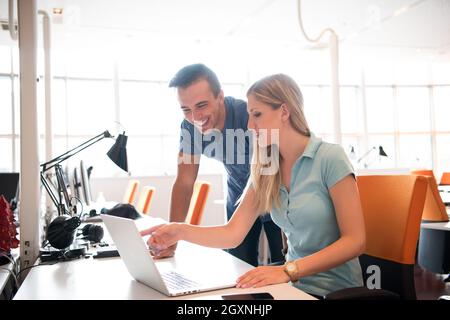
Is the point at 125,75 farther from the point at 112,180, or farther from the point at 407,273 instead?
the point at 407,273

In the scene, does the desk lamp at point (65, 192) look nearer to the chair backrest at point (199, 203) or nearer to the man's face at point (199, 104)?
the man's face at point (199, 104)

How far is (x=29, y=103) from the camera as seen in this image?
1624 mm

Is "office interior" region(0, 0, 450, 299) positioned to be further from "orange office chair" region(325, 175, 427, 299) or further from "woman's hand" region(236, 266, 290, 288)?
"orange office chair" region(325, 175, 427, 299)

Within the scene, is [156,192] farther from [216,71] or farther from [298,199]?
[298,199]

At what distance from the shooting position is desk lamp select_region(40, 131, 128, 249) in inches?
61.2

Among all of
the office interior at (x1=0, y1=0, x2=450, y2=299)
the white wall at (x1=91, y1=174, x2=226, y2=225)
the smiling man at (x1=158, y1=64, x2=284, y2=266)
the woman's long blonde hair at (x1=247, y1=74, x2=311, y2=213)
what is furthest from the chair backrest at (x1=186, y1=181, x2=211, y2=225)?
the white wall at (x1=91, y1=174, x2=226, y2=225)

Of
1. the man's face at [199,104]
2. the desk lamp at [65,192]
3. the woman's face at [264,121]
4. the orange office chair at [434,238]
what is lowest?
the orange office chair at [434,238]

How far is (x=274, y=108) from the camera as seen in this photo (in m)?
1.44

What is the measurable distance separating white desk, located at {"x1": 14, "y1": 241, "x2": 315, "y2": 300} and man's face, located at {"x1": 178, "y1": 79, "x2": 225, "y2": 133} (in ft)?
2.26

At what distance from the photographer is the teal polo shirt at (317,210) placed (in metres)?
1.34

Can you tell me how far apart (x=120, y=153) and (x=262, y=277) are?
1031 millimetres

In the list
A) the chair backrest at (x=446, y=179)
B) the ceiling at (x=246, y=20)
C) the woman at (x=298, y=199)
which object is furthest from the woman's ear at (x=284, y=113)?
the chair backrest at (x=446, y=179)

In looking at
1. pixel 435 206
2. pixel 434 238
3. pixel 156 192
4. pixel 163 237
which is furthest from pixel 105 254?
pixel 156 192

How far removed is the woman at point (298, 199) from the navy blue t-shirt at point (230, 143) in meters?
0.56
